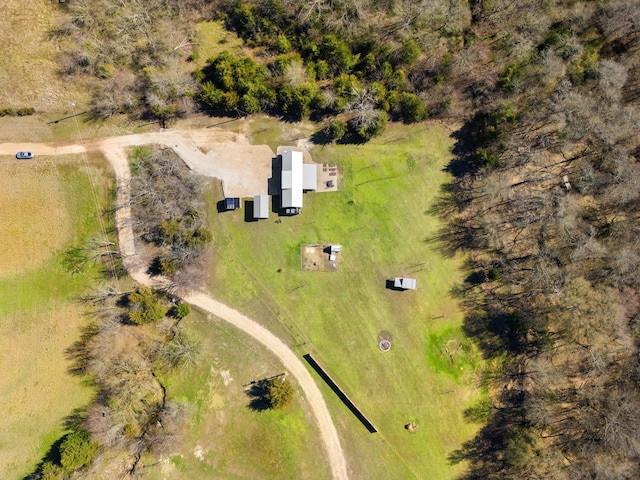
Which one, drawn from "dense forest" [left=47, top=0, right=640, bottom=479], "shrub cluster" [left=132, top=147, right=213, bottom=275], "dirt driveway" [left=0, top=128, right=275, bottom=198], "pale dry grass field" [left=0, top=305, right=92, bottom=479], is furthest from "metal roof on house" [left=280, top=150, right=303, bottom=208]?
"pale dry grass field" [left=0, top=305, right=92, bottom=479]

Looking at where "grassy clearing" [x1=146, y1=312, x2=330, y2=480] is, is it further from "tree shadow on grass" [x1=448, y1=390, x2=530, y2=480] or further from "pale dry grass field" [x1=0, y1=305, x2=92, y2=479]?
"tree shadow on grass" [x1=448, y1=390, x2=530, y2=480]

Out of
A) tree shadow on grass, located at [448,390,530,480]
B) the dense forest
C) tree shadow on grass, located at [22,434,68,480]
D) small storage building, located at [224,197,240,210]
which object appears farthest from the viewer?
small storage building, located at [224,197,240,210]

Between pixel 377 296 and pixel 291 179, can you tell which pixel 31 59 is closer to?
pixel 291 179

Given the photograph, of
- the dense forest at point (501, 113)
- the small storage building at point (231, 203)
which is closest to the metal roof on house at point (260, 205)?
the small storage building at point (231, 203)

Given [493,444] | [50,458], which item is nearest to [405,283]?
[493,444]

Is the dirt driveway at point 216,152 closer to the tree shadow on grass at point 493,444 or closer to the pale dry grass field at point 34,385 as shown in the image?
the pale dry grass field at point 34,385

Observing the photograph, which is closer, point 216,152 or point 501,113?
point 501,113
